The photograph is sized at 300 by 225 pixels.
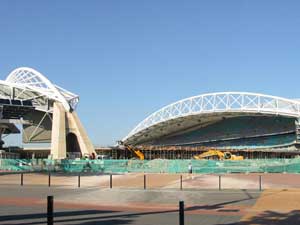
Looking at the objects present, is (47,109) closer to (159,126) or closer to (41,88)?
(41,88)

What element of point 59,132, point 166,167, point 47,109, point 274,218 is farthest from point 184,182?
point 47,109

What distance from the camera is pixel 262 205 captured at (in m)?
19.8

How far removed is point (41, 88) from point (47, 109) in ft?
18.5

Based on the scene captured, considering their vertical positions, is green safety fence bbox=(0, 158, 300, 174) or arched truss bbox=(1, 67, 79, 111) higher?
arched truss bbox=(1, 67, 79, 111)

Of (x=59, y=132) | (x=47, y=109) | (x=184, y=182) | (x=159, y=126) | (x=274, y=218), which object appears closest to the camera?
(x=274, y=218)

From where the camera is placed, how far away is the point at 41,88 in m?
103

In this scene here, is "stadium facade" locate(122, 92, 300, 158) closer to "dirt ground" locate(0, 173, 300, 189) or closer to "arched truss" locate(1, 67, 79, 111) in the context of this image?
"arched truss" locate(1, 67, 79, 111)

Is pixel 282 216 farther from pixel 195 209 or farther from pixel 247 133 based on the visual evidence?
pixel 247 133

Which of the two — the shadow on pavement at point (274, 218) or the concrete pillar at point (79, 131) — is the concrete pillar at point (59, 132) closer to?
the concrete pillar at point (79, 131)

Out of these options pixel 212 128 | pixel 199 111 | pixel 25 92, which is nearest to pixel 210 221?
pixel 25 92

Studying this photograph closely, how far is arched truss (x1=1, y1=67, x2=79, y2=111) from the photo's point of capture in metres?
101

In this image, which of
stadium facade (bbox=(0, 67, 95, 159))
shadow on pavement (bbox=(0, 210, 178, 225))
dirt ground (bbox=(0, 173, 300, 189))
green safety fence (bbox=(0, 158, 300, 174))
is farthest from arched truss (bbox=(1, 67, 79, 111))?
shadow on pavement (bbox=(0, 210, 178, 225))

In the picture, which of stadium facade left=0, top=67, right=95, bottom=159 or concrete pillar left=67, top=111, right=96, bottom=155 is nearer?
stadium facade left=0, top=67, right=95, bottom=159

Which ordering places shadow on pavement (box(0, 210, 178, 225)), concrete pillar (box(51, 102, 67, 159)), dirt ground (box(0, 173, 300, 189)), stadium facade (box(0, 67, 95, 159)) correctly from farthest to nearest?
stadium facade (box(0, 67, 95, 159)) → concrete pillar (box(51, 102, 67, 159)) → dirt ground (box(0, 173, 300, 189)) → shadow on pavement (box(0, 210, 178, 225))
